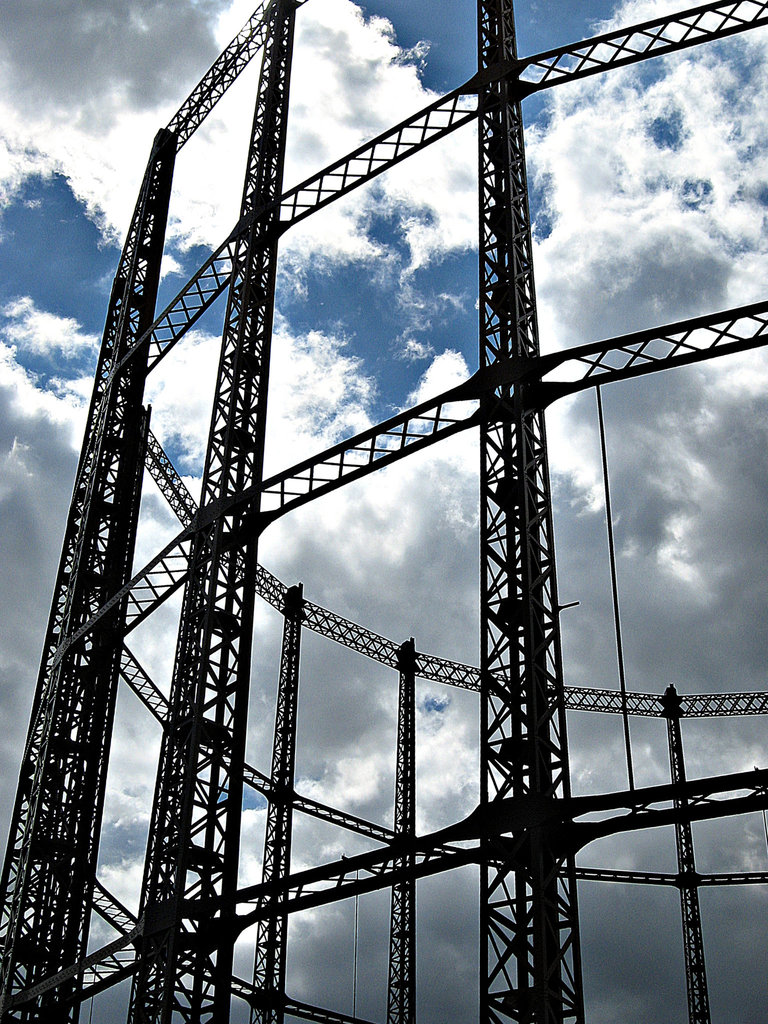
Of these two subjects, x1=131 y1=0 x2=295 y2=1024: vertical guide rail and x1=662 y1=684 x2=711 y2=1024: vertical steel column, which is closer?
x1=131 y1=0 x2=295 y2=1024: vertical guide rail

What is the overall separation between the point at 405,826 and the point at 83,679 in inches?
511

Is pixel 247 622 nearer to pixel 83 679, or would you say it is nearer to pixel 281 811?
→ pixel 83 679

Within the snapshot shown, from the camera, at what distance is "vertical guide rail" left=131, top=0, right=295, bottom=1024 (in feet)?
46.6

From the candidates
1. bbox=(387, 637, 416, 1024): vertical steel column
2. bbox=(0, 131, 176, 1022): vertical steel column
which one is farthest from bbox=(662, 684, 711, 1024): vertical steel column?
bbox=(0, 131, 176, 1022): vertical steel column

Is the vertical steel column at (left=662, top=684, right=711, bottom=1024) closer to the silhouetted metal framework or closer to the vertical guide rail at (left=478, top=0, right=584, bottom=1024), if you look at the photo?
→ the silhouetted metal framework

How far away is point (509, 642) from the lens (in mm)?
12633

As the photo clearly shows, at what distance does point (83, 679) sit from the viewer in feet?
66.8

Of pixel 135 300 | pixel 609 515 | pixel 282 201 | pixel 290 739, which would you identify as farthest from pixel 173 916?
pixel 290 739

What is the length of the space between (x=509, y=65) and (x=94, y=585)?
11522mm

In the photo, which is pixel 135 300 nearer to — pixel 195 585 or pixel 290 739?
pixel 195 585

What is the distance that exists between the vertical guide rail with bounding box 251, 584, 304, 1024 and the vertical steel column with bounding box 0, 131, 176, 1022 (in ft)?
23.7

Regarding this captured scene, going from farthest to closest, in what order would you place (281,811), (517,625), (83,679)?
1. (281,811)
2. (83,679)
3. (517,625)

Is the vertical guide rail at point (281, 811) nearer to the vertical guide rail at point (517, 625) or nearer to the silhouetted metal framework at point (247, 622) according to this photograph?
the silhouetted metal framework at point (247, 622)

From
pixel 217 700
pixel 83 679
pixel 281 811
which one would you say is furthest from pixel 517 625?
pixel 281 811
